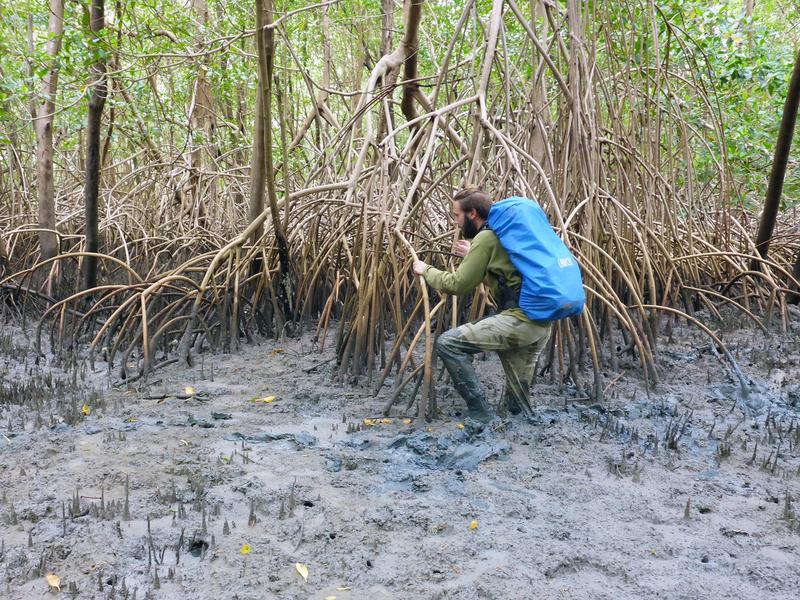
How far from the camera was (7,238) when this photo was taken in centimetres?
684

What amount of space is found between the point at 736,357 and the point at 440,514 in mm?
2880

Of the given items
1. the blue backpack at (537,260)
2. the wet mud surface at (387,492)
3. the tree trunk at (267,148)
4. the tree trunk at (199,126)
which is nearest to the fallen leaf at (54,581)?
the wet mud surface at (387,492)

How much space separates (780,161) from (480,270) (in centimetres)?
345

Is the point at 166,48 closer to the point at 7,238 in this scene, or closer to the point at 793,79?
the point at 7,238

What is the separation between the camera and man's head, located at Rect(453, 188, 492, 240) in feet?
10.4

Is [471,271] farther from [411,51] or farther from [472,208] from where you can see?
[411,51]

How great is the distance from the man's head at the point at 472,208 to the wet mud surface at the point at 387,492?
35.5 inches

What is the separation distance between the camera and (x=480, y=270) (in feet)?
10.5

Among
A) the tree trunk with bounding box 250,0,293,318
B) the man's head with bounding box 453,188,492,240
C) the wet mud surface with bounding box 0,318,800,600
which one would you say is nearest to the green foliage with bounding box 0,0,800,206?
the tree trunk with bounding box 250,0,293,318

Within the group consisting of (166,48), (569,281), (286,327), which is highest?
(166,48)

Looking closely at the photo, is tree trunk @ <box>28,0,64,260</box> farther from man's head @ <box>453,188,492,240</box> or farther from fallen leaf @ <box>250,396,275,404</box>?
man's head @ <box>453,188,492,240</box>

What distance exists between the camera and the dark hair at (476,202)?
318 cm

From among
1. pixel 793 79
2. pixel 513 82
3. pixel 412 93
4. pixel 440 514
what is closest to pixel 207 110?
pixel 412 93

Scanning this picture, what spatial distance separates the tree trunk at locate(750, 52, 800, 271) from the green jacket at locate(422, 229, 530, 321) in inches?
129
